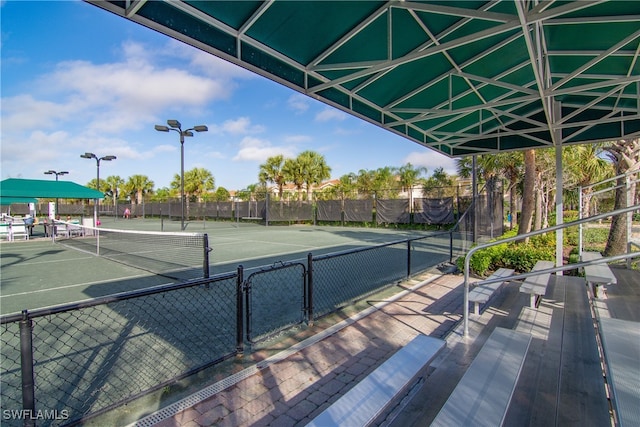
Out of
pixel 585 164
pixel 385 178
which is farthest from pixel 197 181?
pixel 585 164

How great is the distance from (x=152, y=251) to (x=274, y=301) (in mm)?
7210

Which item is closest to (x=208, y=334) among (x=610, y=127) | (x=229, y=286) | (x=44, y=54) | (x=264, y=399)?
(x=264, y=399)

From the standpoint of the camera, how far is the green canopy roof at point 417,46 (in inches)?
104

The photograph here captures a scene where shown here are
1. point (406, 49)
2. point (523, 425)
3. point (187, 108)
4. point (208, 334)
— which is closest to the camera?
point (523, 425)

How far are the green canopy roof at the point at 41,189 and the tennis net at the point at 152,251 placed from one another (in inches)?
64.3

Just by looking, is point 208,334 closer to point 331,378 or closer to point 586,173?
point 331,378

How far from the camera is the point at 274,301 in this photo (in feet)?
16.5

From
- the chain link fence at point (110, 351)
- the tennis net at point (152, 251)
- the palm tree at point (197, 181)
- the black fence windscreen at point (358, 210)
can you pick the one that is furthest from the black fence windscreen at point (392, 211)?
the palm tree at point (197, 181)

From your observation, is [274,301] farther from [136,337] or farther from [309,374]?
[309,374]

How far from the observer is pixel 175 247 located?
36.6 feet

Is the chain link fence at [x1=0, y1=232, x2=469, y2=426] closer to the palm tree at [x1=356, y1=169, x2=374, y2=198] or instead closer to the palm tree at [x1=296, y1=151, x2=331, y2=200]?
the palm tree at [x1=296, y1=151, x2=331, y2=200]

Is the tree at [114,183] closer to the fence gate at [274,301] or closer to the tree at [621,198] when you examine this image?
the fence gate at [274,301]

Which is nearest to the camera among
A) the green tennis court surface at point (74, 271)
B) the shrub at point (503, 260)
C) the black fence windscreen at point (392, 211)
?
the green tennis court surface at point (74, 271)

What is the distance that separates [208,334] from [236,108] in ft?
86.4
